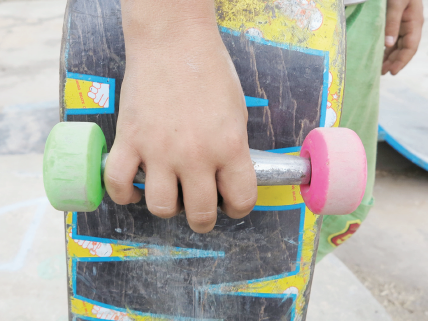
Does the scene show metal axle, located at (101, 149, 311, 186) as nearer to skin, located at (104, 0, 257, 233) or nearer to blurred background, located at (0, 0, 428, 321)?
skin, located at (104, 0, 257, 233)

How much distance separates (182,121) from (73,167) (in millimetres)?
159

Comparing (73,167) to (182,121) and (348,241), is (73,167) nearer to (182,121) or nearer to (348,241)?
(182,121)

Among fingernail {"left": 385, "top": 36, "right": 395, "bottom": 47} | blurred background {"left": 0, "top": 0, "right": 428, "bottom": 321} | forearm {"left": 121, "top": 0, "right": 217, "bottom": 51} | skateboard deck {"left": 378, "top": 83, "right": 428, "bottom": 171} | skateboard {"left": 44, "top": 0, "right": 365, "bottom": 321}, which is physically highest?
forearm {"left": 121, "top": 0, "right": 217, "bottom": 51}

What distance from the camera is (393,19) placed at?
3.52 ft

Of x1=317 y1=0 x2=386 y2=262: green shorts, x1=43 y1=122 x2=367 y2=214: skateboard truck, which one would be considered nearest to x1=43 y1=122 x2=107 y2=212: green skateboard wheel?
x1=43 y1=122 x2=367 y2=214: skateboard truck

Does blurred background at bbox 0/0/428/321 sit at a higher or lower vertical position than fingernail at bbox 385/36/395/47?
lower

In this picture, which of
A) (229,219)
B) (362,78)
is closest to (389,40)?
(362,78)

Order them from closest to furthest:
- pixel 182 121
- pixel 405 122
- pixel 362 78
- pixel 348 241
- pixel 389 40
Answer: pixel 182 121 → pixel 362 78 → pixel 389 40 → pixel 348 241 → pixel 405 122

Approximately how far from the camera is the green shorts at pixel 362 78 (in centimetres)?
93

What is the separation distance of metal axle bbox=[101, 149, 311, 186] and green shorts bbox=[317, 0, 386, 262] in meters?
0.51

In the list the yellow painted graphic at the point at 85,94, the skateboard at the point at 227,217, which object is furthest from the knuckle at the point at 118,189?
the yellow painted graphic at the point at 85,94

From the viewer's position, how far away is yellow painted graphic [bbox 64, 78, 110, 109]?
69cm

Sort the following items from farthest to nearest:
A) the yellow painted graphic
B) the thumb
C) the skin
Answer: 1. the thumb
2. the yellow painted graphic
3. the skin

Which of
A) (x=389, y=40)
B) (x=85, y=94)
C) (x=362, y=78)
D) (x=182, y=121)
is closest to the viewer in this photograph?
(x=182, y=121)
